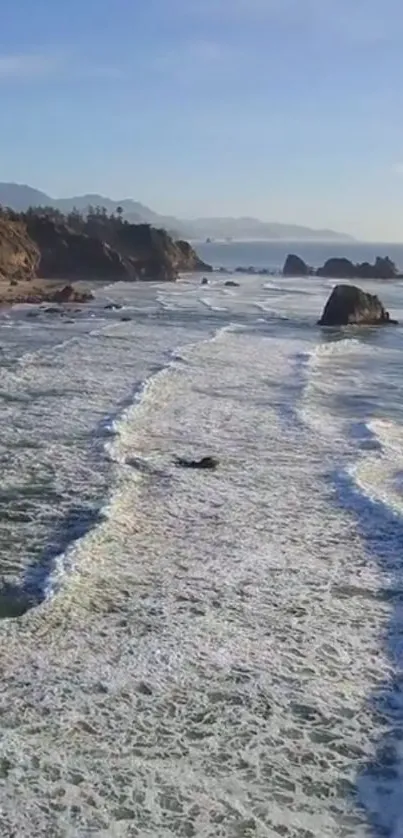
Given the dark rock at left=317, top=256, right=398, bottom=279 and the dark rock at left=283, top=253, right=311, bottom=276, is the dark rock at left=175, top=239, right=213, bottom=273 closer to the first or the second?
the dark rock at left=283, top=253, right=311, bottom=276

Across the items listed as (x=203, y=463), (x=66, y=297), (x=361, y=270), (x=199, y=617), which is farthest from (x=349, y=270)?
(x=199, y=617)

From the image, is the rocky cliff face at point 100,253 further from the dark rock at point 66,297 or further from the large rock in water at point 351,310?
the large rock in water at point 351,310

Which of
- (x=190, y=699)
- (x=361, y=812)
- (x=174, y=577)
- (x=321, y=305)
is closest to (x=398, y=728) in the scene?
(x=361, y=812)

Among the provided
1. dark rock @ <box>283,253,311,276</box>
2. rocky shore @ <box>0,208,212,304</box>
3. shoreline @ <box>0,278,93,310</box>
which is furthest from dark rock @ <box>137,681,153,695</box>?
dark rock @ <box>283,253,311,276</box>

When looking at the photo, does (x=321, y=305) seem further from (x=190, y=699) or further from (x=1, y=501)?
(x=190, y=699)

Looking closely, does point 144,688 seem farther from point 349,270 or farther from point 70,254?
point 349,270

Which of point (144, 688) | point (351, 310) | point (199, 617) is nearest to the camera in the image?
point (144, 688)
